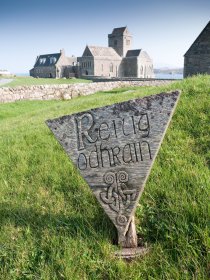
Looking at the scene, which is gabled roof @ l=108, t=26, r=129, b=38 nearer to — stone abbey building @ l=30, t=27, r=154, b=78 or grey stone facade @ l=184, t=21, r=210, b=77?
stone abbey building @ l=30, t=27, r=154, b=78

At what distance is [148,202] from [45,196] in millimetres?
1495

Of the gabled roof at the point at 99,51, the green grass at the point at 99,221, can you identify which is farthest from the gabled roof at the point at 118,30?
the green grass at the point at 99,221

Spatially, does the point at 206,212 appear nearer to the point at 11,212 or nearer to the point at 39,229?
the point at 39,229

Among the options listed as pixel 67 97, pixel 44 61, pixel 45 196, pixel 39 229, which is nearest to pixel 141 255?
pixel 39 229

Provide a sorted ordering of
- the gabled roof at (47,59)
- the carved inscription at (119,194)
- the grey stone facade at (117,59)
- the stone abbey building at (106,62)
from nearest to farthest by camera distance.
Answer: the carved inscription at (119,194) < the grey stone facade at (117,59) < the stone abbey building at (106,62) < the gabled roof at (47,59)

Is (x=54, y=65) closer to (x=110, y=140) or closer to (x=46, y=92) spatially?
(x=46, y=92)

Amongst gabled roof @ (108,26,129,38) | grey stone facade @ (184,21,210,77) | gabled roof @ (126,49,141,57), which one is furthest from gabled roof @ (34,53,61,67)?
grey stone facade @ (184,21,210,77)

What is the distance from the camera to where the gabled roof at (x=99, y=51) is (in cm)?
8312

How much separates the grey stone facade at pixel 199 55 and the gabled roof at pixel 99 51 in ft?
212

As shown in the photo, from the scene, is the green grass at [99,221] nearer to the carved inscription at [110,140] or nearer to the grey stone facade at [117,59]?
the carved inscription at [110,140]

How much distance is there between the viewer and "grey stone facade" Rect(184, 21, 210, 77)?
20.2 metres

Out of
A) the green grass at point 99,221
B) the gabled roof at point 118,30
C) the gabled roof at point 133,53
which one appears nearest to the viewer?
the green grass at point 99,221

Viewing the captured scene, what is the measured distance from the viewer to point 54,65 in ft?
293

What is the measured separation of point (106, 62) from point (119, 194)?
8668cm
